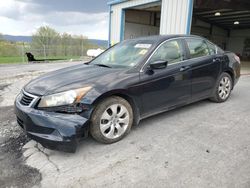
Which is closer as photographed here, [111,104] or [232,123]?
[111,104]

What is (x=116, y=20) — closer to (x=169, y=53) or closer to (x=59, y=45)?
(x=169, y=53)

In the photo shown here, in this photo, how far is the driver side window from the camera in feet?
11.4

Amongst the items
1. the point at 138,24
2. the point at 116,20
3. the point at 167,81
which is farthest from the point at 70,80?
the point at 138,24

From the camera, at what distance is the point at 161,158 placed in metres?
2.63

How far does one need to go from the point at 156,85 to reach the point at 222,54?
2.19m

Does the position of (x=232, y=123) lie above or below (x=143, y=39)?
below

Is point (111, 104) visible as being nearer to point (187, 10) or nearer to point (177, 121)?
point (177, 121)

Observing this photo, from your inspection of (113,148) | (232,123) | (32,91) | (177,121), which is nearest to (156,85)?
(177,121)

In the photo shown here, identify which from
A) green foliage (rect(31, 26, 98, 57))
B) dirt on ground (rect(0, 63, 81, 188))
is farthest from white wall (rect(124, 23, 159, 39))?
green foliage (rect(31, 26, 98, 57))

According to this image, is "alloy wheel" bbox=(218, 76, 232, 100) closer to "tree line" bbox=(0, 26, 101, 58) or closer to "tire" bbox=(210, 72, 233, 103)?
"tire" bbox=(210, 72, 233, 103)

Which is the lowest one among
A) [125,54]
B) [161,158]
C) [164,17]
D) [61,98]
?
[161,158]

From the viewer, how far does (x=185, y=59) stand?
384 centimetres

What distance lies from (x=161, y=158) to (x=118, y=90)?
102 cm

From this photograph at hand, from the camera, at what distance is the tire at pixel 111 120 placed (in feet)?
Result: 9.23
